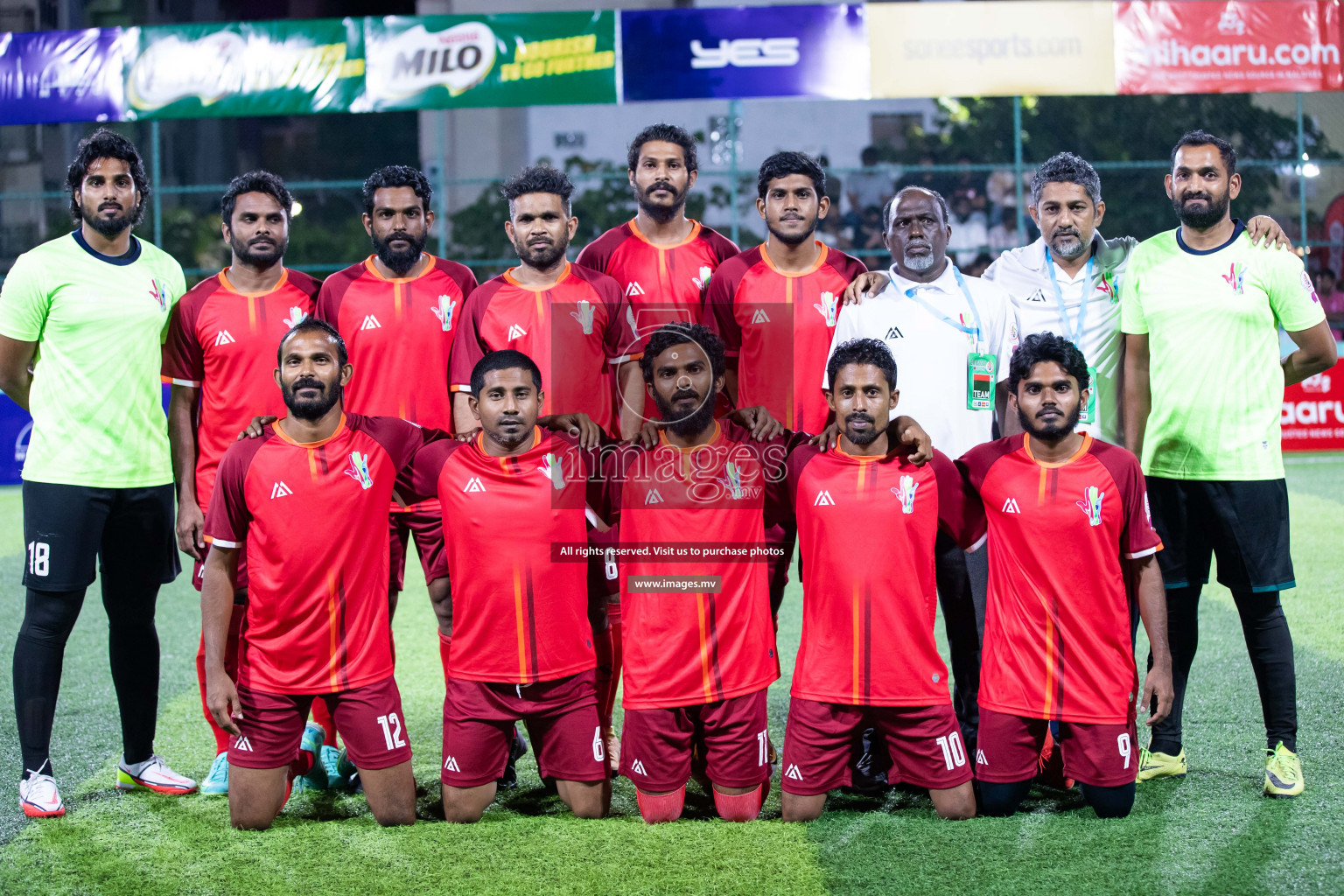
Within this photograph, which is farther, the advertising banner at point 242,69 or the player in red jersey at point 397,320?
the advertising banner at point 242,69

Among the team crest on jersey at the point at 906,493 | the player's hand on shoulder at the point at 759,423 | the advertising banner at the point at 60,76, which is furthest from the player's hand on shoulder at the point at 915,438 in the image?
the advertising banner at the point at 60,76

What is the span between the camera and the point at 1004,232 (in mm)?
15039

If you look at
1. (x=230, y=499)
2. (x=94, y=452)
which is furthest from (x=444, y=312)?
(x=94, y=452)

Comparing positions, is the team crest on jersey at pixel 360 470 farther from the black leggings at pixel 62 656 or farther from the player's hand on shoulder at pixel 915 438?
the player's hand on shoulder at pixel 915 438

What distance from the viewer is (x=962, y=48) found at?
43.2ft

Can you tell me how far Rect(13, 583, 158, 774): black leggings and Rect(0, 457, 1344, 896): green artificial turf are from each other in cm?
25

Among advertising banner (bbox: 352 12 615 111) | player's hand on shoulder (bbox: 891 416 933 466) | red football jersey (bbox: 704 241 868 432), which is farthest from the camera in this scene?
advertising banner (bbox: 352 12 615 111)

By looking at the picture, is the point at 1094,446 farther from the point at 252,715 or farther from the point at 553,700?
the point at 252,715

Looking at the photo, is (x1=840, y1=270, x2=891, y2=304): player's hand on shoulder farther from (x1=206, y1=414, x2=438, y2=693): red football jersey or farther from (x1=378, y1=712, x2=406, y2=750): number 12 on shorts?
(x1=378, y1=712, x2=406, y2=750): number 12 on shorts

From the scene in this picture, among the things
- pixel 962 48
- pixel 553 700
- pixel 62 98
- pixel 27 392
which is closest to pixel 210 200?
pixel 62 98

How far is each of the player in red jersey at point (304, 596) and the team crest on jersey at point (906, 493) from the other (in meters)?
1.74

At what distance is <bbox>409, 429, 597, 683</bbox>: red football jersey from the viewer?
3.89 meters

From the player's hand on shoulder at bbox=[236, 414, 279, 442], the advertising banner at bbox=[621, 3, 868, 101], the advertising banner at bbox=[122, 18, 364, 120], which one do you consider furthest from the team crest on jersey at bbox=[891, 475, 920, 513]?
the advertising banner at bbox=[122, 18, 364, 120]

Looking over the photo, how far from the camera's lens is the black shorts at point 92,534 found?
13.6 feet
